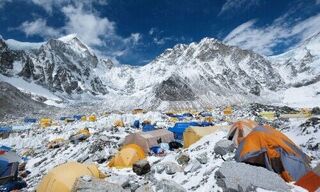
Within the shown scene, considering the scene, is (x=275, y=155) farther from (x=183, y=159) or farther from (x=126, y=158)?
(x=126, y=158)

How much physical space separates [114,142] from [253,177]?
1966cm

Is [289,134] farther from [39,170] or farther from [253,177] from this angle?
[39,170]

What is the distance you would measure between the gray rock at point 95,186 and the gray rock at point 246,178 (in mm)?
4535

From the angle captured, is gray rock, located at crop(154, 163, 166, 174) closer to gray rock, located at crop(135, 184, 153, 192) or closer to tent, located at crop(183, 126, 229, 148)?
gray rock, located at crop(135, 184, 153, 192)

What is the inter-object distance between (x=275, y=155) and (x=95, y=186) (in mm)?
7868

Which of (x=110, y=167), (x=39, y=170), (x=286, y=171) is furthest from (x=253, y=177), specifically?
(x=39, y=170)

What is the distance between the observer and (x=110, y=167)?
Result: 22.1 meters

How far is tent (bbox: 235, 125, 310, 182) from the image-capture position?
1338 cm

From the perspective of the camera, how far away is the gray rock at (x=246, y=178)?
1171cm

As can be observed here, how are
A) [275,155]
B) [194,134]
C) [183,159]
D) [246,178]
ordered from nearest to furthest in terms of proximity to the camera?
[246,178]
[275,155]
[183,159]
[194,134]

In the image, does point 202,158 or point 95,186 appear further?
point 202,158

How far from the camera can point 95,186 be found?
14.5 m

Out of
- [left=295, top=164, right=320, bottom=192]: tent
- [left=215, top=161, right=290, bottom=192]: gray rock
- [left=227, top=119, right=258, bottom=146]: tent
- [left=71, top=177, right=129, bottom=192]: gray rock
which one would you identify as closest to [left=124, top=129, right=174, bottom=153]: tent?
[left=227, top=119, right=258, bottom=146]: tent

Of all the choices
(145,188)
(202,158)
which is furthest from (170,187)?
(202,158)
